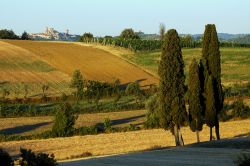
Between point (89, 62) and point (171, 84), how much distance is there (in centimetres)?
5456

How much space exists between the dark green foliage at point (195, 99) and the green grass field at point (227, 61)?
41710 millimetres

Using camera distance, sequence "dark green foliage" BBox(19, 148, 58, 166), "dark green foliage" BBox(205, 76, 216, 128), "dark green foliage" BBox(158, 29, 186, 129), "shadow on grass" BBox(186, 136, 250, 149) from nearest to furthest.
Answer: "dark green foliage" BBox(19, 148, 58, 166) → "shadow on grass" BBox(186, 136, 250, 149) → "dark green foliage" BBox(158, 29, 186, 129) → "dark green foliage" BBox(205, 76, 216, 128)

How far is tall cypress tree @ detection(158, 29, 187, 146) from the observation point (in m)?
35.9

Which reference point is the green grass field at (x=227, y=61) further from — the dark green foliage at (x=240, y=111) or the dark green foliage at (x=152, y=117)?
the dark green foliage at (x=152, y=117)

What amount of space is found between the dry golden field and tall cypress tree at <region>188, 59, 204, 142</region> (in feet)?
49.9

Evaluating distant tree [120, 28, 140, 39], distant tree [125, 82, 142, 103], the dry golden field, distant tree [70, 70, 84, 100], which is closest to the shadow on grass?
the dry golden field

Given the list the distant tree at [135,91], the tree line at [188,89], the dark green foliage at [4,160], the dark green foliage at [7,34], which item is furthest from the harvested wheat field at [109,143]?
the dark green foliage at [7,34]

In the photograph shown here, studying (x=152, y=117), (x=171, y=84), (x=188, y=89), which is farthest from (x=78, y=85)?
(x=171, y=84)

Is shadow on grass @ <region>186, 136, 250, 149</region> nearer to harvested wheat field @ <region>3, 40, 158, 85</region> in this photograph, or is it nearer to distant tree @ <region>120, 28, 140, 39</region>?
harvested wheat field @ <region>3, 40, 158, 85</region>

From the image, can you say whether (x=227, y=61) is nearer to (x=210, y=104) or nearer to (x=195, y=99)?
(x=210, y=104)

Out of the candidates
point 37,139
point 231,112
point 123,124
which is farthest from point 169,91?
point 231,112

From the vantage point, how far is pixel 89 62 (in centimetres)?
8994

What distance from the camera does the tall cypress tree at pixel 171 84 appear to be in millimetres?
35875

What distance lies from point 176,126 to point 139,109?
1034 inches
